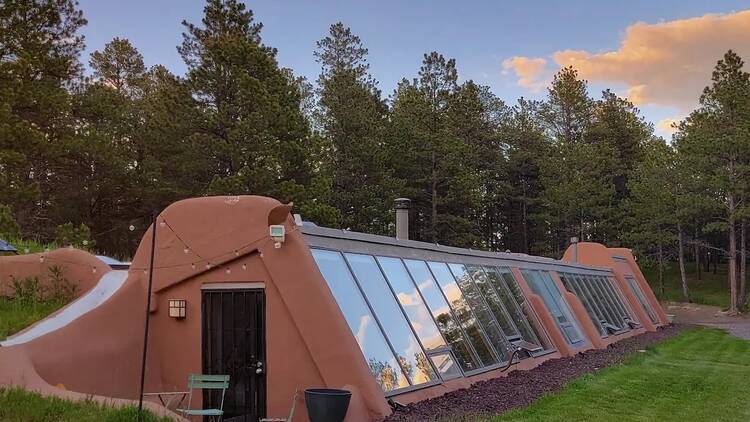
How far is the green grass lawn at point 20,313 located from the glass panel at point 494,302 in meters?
7.83

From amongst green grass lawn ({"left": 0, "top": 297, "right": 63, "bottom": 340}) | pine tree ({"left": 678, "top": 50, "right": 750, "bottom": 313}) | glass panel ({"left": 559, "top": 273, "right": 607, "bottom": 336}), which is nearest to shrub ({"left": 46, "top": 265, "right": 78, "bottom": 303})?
green grass lawn ({"left": 0, "top": 297, "right": 63, "bottom": 340})

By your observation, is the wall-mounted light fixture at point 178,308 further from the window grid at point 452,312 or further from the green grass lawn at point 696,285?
the green grass lawn at point 696,285

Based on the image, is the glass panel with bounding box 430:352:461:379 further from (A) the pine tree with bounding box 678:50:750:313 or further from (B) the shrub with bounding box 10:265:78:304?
(A) the pine tree with bounding box 678:50:750:313

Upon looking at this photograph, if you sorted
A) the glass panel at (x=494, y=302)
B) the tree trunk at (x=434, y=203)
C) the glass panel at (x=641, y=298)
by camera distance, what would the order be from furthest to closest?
the tree trunk at (x=434, y=203) < the glass panel at (x=641, y=298) < the glass panel at (x=494, y=302)

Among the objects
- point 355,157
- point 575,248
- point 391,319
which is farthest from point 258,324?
point 355,157

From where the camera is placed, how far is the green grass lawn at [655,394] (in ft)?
31.1

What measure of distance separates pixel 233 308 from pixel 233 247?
33.1 inches

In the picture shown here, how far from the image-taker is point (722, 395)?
11711 mm

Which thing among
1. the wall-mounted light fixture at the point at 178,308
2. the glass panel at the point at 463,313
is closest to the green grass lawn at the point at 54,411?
the wall-mounted light fixture at the point at 178,308

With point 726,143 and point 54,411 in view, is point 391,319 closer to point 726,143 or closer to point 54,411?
point 54,411

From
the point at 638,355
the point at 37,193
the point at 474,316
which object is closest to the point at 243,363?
the point at 474,316

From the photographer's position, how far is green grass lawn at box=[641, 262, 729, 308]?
44594mm

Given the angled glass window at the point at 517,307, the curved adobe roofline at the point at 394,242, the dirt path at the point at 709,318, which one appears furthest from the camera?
the dirt path at the point at 709,318

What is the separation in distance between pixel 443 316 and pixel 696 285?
1776 inches
